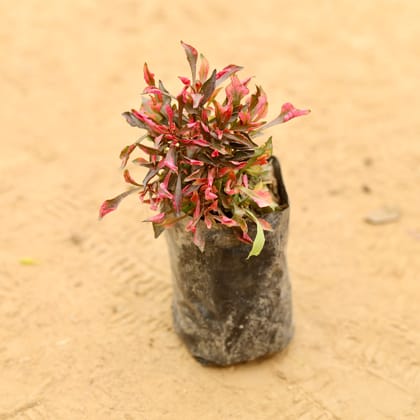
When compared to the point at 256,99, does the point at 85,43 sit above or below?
below

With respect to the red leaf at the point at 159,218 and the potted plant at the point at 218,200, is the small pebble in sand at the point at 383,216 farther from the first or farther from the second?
the red leaf at the point at 159,218

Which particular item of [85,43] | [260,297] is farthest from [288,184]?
[85,43]

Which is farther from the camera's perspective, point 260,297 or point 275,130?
point 275,130

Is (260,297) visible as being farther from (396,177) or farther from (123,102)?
(123,102)

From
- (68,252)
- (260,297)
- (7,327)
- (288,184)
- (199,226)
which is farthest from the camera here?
(288,184)

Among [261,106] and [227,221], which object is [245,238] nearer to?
[227,221]

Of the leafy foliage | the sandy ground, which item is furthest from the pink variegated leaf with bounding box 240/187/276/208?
the sandy ground
